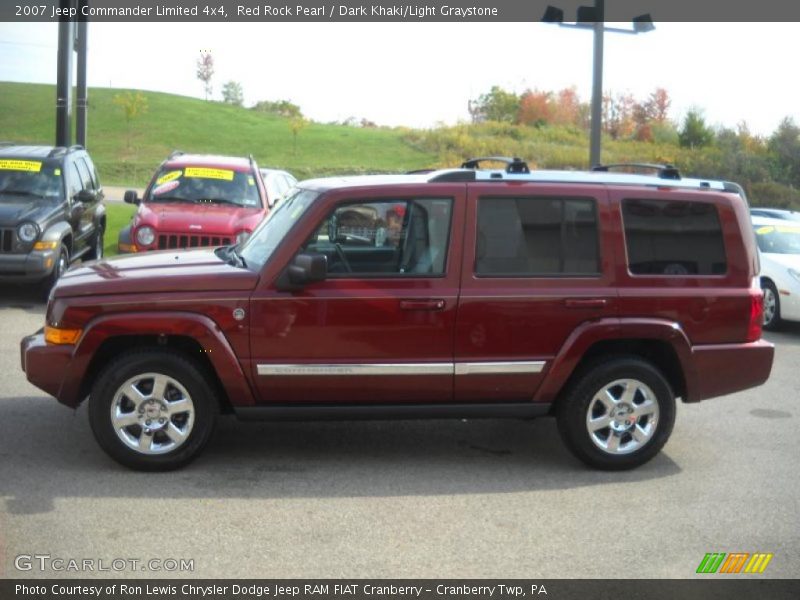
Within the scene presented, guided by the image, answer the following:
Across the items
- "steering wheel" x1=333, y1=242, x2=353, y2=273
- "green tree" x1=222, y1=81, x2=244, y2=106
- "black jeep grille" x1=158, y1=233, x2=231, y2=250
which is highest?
"green tree" x1=222, y1=81, x2=244, y2=106

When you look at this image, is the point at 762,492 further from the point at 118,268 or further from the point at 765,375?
the point at 118,268

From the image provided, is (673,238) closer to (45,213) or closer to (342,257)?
(342,257)

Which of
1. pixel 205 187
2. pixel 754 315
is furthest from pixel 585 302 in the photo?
pixel 205 187

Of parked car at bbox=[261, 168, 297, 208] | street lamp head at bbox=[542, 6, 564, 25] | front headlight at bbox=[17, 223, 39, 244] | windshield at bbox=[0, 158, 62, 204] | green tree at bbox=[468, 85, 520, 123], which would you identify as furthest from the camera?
green tree at bbox=[468, 85, 520, 123]

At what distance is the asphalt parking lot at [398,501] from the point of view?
505cm

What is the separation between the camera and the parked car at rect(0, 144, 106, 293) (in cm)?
1208

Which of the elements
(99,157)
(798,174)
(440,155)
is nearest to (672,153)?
(798,174)

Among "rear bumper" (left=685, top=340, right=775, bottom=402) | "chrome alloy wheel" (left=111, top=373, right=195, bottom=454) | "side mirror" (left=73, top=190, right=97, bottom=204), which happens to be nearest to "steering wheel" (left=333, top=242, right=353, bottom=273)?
"chrome alloy wheel" (left=111, top=373, right=195, bottom=454)

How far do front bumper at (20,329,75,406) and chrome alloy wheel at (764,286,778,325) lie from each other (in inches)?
362

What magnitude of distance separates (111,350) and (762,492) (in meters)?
4.06

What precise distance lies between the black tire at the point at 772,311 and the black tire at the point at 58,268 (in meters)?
8.52

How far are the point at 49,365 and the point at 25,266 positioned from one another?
6.24 m

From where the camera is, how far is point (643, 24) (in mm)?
17266

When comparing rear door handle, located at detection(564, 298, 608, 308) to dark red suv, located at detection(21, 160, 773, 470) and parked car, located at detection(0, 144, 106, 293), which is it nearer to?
dark red suv, located at detection(21, 160, 773, 470)
